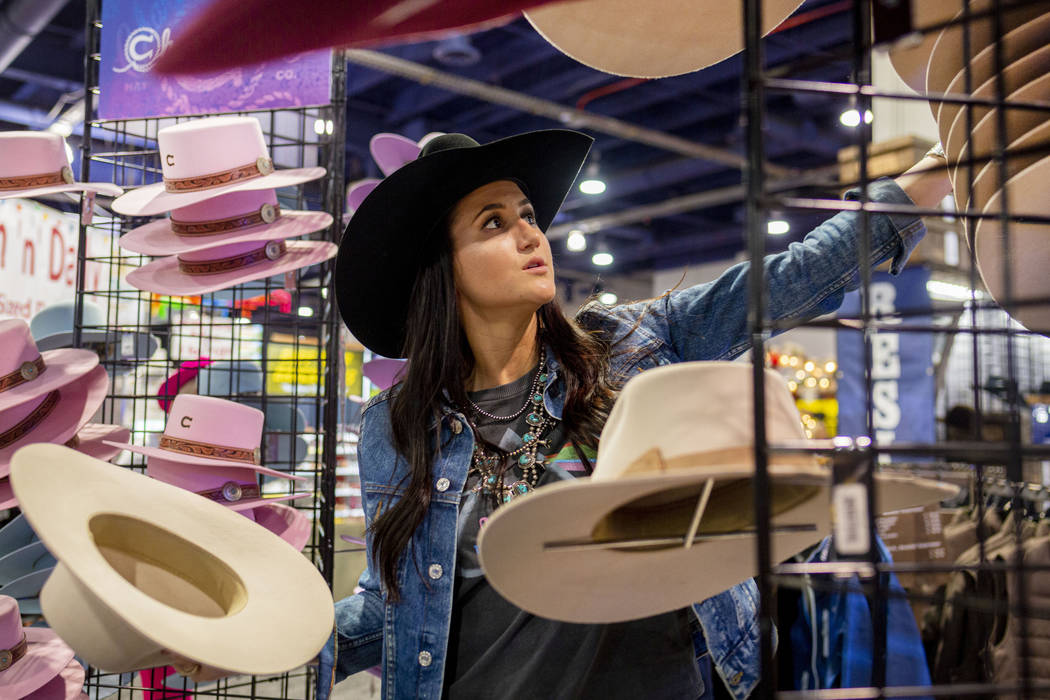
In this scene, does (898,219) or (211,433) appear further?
(211,433)

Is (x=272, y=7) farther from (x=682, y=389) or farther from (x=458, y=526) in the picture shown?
(x=458, y=526)

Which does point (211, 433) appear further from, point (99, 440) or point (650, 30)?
point (650, 30)

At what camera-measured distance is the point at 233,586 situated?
97cm

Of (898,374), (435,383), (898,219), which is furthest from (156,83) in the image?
(898,374)

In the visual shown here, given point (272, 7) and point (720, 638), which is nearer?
point (272, 7)

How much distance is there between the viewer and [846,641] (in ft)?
6.48

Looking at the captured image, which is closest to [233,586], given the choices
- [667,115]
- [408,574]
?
[408,574]

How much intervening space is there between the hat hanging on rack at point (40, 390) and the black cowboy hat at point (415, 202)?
70cm

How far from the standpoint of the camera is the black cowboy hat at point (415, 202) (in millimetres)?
1443

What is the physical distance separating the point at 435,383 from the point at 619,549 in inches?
32.9

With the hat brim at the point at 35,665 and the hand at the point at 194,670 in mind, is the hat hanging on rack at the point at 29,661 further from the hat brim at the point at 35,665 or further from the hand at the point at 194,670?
the hand at the point at 194,670

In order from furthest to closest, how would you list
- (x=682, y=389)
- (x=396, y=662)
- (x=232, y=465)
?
1. (x=232, y=465)
2. (x=396, y=662)
3. (x=682, y=389)

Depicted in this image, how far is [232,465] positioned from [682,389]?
1.45 metres

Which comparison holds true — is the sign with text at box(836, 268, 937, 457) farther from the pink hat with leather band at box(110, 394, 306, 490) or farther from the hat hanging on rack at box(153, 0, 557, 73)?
the hat hanging on rack at box(153, 0, 557, 73)
